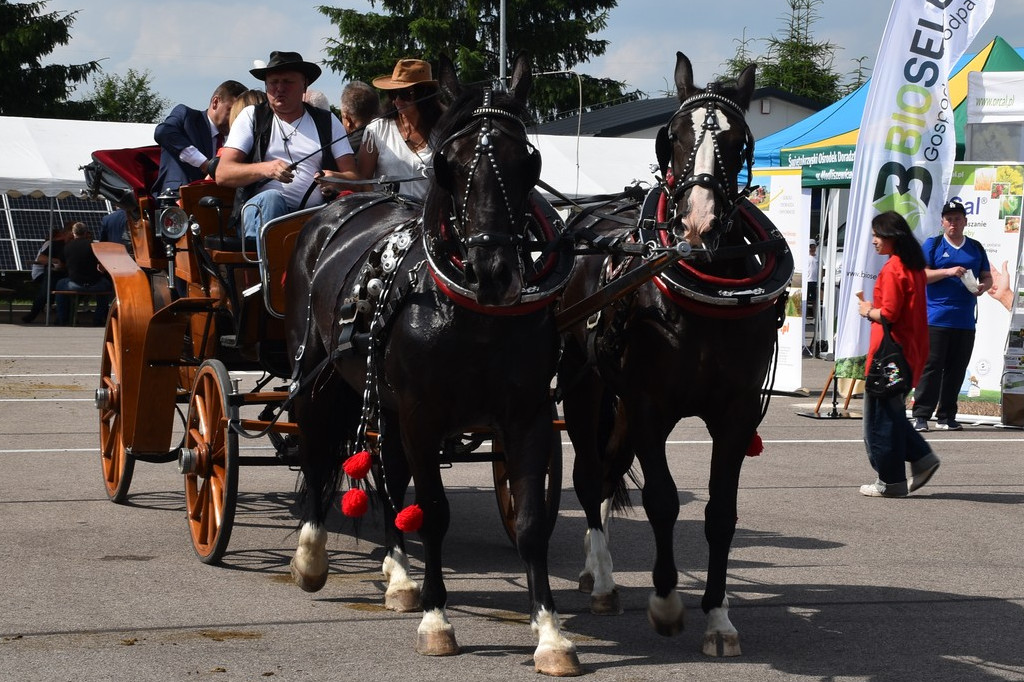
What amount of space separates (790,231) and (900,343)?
659 cm

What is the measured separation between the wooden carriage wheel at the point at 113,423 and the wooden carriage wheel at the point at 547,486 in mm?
2285

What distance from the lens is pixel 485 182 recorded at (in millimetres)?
4516

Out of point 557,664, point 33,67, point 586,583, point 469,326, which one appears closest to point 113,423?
point 586,583

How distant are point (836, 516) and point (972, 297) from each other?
4913 mm

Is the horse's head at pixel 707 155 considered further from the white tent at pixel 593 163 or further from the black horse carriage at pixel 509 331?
the white tent at pixel 593 163

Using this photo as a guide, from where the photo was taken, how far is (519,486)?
4.81 meters

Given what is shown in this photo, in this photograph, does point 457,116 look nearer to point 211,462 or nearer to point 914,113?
point 211,462

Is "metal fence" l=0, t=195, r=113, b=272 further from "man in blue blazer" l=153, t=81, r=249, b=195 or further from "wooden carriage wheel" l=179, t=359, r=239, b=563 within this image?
"wooden carriage wheel" l=179, t=359, r=239, b=563

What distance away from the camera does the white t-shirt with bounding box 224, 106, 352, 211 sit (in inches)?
277

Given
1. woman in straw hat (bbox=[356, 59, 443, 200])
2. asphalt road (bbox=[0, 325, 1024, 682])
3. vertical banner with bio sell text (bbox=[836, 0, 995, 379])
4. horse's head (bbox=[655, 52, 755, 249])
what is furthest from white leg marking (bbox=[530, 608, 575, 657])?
vertical banner with bio sell text (bbox=[836, 0, 995, 379])

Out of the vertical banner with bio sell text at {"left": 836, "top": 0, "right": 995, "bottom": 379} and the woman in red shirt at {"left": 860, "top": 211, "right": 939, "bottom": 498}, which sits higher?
the vertical banner with bio sell text at {"left": 836, "top": 0, "right": 995, "bottom": 379}

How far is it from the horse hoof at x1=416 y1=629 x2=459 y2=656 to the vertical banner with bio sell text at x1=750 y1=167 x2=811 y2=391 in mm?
10449

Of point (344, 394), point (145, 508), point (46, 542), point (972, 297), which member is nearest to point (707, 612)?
point (344, 394)

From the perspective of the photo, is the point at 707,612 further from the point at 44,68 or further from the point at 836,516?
the point at 44,68
